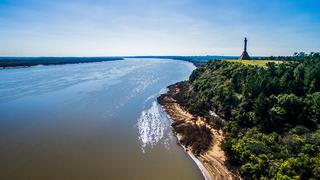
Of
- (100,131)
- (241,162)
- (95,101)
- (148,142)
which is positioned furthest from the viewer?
(95,101)

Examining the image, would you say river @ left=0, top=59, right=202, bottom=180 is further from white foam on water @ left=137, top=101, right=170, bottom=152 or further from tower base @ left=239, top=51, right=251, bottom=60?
tower base @ left=239, top=51, right=251, bottom=60

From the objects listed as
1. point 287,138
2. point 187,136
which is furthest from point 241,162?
point 187,136

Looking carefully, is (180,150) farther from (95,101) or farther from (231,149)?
(95,101)

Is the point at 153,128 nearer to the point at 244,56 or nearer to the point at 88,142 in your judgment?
the point at 88,142

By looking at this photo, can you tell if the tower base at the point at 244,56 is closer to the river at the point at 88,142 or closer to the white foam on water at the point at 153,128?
the river at the point at 88,142

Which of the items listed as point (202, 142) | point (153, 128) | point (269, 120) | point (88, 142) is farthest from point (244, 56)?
point (88, 142)

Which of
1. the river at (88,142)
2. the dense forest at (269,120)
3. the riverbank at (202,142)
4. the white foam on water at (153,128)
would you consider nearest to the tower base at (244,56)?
the dense forest at (269,120)
